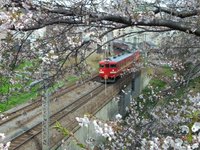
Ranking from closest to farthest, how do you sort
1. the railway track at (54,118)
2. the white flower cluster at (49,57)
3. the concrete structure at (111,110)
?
the white flower cluster at (49,57)
the railway track at (54,118)
the concrete structure at (111,110)

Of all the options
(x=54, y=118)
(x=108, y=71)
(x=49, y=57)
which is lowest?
(x=108, y=71)

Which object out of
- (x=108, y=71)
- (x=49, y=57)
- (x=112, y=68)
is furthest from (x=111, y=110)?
(x=49, y=57)

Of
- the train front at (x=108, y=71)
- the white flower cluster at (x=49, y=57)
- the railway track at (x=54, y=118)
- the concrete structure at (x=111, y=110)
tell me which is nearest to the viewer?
the white flower cluster at (x=49, y=57)

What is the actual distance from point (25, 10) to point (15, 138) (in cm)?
969

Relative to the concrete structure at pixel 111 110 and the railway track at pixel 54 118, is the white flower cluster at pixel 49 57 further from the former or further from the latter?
the railway track at pixel 54 118

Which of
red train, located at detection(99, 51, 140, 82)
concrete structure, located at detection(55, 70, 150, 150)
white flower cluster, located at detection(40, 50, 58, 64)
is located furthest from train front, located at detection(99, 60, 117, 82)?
white flower cluster, located at detection(40, 50, 58, 64)

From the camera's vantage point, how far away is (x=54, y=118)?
1498 centimetres

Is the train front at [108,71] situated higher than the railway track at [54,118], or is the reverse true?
the railway track at [54,118]

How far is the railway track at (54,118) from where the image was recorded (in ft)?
40.0

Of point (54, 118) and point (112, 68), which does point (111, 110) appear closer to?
point (112, 68)

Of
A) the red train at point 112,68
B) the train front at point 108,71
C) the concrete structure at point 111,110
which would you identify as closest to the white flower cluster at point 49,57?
the concrete structure at point 111,110

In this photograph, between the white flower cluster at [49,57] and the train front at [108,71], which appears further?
the train front at [108,71]

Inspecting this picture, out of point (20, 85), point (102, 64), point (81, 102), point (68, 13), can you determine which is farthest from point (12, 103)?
point (68, 13)

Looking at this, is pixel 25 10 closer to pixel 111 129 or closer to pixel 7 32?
pixel 7 32
